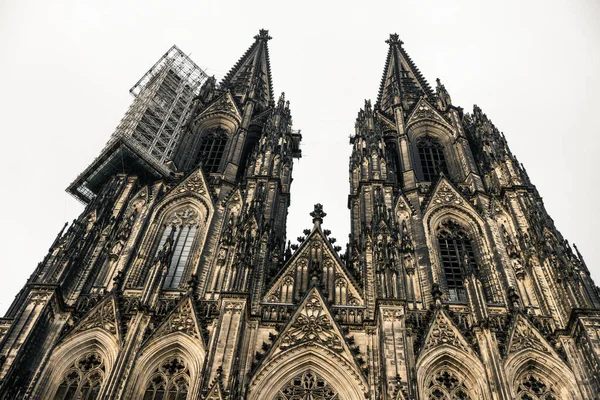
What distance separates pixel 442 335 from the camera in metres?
19.8

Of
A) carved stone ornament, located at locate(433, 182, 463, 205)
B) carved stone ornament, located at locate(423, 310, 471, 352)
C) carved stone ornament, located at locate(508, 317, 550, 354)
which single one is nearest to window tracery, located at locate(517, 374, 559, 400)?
carved stone ornament, located at locate(508, 317, 550, 354)

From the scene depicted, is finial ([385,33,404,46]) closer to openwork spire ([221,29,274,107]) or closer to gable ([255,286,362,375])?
openwork spire ([221,29,274,107])

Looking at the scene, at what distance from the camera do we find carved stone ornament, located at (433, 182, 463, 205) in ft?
86.9

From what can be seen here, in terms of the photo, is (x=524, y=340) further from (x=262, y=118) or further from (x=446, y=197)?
(x=262, y=118)

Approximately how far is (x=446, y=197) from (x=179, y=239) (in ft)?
36.5

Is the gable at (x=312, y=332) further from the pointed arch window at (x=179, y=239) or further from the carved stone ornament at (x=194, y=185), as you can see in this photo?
the carved stone ornament at (x=194, y=185)

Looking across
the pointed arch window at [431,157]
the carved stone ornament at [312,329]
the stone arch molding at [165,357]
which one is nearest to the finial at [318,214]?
the carved stone ornament at [312,329]

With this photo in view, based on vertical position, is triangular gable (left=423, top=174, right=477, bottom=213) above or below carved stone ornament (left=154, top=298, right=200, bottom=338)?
above

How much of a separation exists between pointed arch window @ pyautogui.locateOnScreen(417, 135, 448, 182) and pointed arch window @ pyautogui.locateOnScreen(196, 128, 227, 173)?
9704mm

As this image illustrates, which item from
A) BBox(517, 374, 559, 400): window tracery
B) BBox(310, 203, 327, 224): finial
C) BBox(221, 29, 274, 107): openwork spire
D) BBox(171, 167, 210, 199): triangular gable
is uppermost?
BBox(221, 29, 274, 107): openwork spire

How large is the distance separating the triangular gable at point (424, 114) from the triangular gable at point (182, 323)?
1690 cm

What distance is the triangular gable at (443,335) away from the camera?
63.8 feet

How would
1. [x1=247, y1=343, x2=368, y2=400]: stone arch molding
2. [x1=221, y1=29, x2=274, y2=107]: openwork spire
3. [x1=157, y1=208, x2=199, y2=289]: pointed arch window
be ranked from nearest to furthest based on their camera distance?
1. [x1=247, y1=343, x2=368, y2=400]: stone arch molding
2. [x1=157, y1=208, x2=199, y2=289]: pointed arch window
3. [x1=221, y1=29, x2=274, y2=107]: openwork spire

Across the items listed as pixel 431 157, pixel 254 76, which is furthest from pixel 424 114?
pixel 254 76
